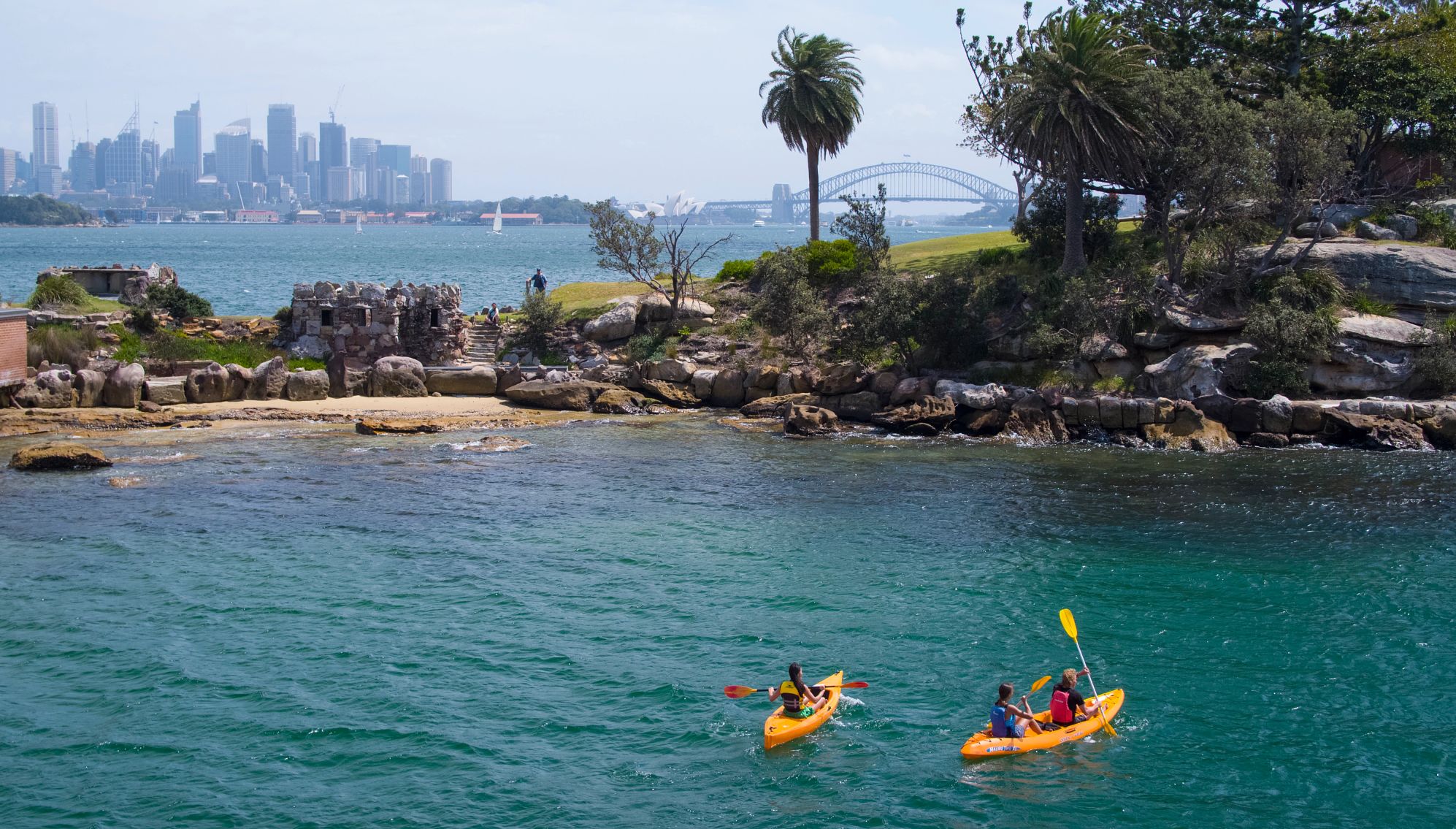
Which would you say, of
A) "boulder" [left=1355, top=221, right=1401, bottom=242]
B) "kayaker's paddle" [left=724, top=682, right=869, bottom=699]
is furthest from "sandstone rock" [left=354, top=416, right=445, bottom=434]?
"boulder" [left=1355, top=221, right=1401, bottom=242]

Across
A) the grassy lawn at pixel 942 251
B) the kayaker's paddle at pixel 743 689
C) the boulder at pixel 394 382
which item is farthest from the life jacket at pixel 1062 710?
the grassy lawn at pixel 942 251

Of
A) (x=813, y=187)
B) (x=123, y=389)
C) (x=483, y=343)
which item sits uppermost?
(x=813, y=187)

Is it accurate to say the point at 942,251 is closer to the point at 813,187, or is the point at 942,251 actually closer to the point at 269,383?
the point at 813,187

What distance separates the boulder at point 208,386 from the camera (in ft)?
144

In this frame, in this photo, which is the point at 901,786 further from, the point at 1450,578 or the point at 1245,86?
the point at 1245,86

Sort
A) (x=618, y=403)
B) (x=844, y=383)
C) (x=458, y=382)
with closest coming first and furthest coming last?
(x=844, y=383)
(x=618, y=403)
(x=458, y=382)

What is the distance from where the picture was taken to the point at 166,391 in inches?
1708

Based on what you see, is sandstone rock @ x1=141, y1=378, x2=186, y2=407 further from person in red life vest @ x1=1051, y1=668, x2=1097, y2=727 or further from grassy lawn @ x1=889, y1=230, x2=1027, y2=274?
person in red life vest @ x1=1051, y1=668, x2=1097, y2=727

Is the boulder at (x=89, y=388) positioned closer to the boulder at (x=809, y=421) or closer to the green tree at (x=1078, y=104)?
the boulder at (x=809, y=421)

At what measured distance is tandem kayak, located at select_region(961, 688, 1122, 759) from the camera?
56.3 ft

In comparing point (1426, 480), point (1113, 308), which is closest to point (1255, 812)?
point (1426, 480)

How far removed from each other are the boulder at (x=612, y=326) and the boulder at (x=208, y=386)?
A: 49.5 ft

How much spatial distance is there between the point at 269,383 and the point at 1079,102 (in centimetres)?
3264

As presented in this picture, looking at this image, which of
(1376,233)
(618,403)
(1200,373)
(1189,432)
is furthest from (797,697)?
(1376,233)
